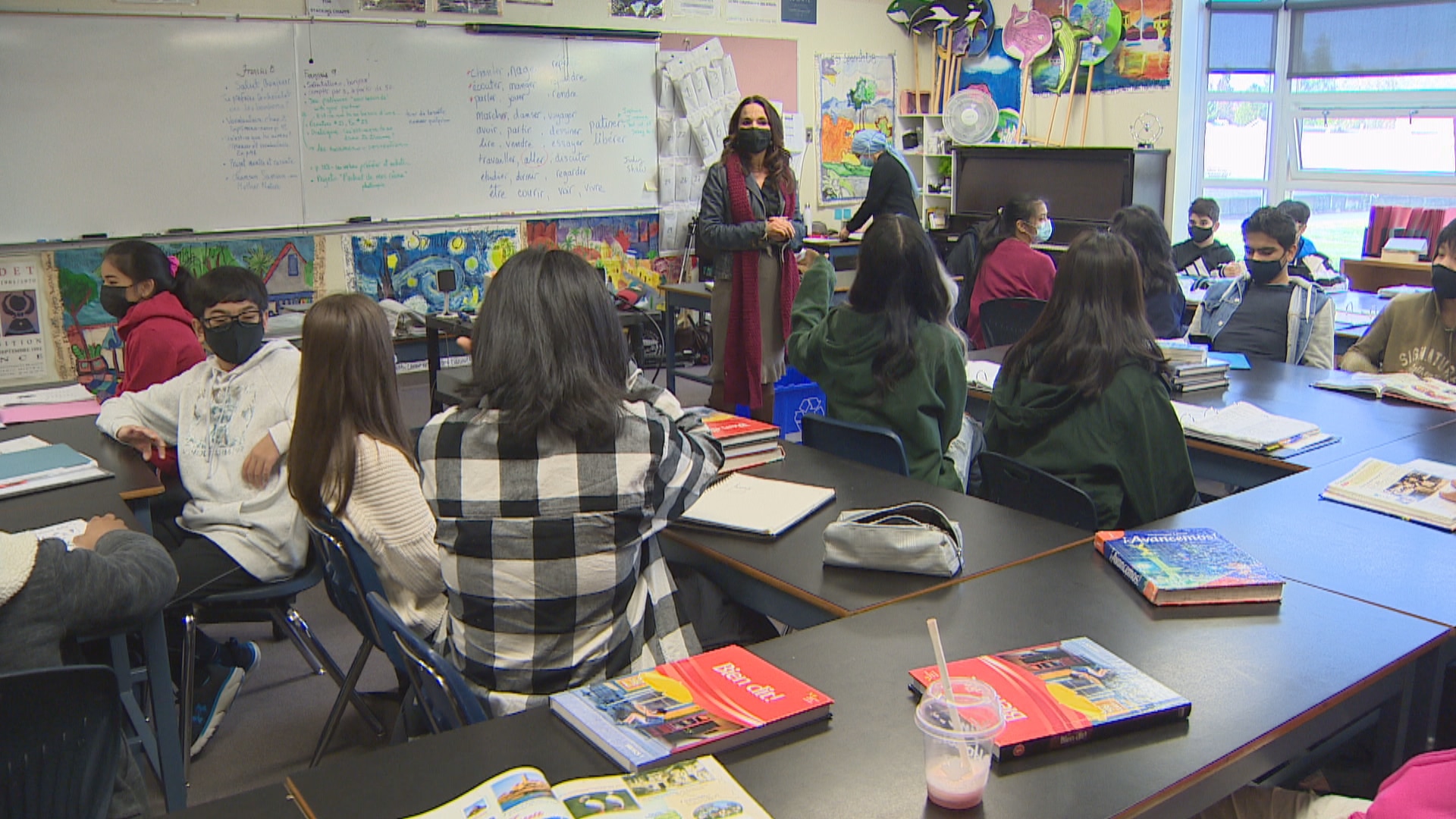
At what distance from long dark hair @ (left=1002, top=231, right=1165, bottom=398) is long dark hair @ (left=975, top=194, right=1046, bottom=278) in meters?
2.43

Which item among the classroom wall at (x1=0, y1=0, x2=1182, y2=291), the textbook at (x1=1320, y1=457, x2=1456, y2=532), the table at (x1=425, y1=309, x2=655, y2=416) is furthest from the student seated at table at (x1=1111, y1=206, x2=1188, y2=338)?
the classroom wall at (x1=0, y1=0, x2=1182, y2=291)

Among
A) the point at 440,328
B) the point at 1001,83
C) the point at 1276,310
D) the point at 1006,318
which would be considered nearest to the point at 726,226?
the point at 1006,318

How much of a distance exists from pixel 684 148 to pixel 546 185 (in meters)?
0.98

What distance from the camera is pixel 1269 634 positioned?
1.62 meters

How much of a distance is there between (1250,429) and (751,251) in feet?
7.60

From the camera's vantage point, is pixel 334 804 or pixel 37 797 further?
pixel 37 797

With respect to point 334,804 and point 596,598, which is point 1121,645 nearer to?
point 596,598

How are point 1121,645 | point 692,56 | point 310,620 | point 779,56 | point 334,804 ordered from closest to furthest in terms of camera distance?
point 334,804
point 1121,645
point 310,620
point 692,56
point 779,56

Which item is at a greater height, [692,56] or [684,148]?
[692,56]

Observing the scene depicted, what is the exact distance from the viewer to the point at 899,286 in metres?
2.94

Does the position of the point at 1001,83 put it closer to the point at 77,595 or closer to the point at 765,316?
the point at 765,316

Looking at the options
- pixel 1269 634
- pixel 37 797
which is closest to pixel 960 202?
pixel 1269 634

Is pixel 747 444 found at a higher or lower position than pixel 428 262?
lower

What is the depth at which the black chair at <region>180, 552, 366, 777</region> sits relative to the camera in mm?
2617
